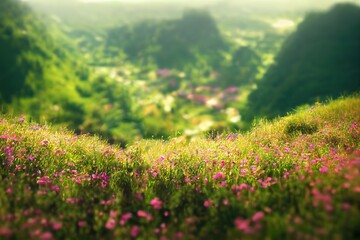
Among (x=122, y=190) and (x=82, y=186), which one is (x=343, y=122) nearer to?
(x=122, y=190)

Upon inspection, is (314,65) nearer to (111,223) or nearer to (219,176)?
(219,176)

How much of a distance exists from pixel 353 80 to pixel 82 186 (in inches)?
400

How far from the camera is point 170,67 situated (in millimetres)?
15141

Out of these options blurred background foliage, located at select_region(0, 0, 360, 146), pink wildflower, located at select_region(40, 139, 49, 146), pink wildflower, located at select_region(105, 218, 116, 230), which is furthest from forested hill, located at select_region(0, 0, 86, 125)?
pink wildflower, located at select_region(105, 218, 116, 230)

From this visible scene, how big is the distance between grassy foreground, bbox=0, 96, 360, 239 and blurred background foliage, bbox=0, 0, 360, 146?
358 centimetres

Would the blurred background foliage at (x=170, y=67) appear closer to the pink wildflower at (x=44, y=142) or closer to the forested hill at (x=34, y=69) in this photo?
the forested hill at (x=34, y=69)

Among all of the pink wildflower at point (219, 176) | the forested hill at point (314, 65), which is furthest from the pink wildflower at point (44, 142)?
the forested hill at point (314, 65)

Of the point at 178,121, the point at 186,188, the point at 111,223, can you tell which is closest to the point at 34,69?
the point at 178,121

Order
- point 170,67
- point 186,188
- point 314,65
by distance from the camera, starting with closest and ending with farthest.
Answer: point 186,188 < point 314,65 < point 170,67

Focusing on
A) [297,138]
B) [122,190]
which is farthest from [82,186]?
[297,138]

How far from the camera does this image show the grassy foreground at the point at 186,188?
3.18 metres

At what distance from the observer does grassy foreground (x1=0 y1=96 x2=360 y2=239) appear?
10.4 ft

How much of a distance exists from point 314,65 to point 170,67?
5.78m

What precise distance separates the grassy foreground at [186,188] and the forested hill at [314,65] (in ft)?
15.5
